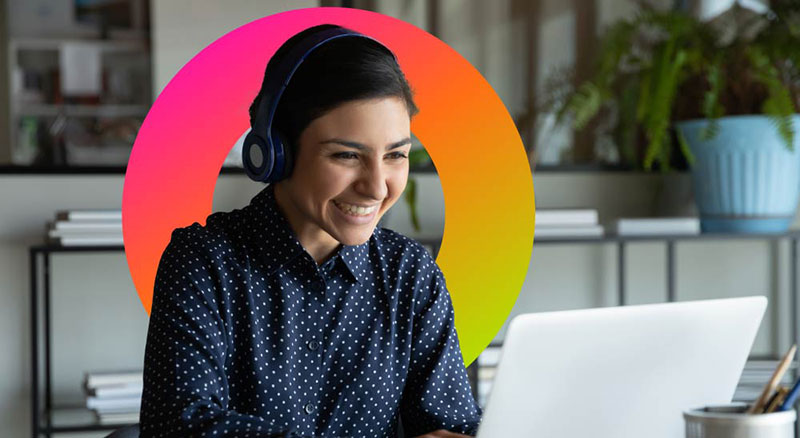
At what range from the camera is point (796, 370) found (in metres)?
2.84

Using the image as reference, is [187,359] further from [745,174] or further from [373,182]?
[745,174]

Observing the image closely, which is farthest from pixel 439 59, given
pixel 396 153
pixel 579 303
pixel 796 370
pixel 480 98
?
pixel 796 370

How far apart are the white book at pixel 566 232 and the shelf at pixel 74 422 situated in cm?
119

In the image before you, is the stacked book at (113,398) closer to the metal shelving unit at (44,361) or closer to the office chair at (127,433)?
the metal shelving unit at (44,361)

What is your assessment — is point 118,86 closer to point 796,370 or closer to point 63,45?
point 63,45

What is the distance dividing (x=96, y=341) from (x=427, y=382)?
159cm

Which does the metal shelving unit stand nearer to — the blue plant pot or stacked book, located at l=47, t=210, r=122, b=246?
stacked book, located at l=47, t=210, r=122, b=246

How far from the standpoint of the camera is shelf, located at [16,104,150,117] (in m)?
2.64

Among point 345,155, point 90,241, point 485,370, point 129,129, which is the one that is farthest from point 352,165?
point 129,129

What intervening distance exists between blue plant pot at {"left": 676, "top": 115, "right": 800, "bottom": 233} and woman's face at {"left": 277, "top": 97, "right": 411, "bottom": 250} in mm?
1606

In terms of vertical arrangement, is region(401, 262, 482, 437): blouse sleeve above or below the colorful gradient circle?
below

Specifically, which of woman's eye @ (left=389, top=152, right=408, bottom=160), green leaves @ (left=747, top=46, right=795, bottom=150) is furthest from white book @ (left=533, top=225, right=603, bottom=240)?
woman's eye @ (left=389, top=152, right=408, bottom=160)

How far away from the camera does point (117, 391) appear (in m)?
2.43

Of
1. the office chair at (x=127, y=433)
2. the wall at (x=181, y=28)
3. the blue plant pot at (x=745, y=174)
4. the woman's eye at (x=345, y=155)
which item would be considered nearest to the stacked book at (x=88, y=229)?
the wall at (x=181, y=28)
